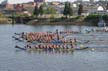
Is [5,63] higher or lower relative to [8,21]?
higher

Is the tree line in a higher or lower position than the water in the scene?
lower

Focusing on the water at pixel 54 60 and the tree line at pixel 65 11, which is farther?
the tree line at pixel 65 11

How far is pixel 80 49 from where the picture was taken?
177 ft

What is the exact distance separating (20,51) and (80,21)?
66.5 m

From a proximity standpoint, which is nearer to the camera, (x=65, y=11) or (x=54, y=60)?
(x=54, y=60)

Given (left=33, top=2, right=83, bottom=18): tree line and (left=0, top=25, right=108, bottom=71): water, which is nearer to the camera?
(left=0, top=25, right=108, bottom=71): water

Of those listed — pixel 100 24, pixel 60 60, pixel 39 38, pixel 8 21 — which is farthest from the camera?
pixel 8 21

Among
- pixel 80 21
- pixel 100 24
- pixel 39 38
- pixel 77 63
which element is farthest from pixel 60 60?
pixel 80 21

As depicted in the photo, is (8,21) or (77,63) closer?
(77,63)

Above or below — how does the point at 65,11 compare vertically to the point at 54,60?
below

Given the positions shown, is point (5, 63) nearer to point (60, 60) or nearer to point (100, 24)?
point (60, 60)

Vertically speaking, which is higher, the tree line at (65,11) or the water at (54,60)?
the water at (54,60)

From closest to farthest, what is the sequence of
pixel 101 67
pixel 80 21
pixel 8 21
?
1. pixel 101 67
2. pixel 80 21
3. pixel 8 21

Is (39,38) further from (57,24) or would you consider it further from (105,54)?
(57,24)
